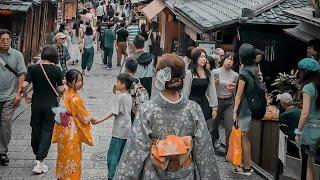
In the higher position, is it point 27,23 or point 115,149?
point 27,23

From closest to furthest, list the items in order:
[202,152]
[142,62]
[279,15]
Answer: [202,152] < [142,62] < [279,15]

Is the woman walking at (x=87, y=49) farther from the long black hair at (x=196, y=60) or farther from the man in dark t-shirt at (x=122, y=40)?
the long black hair at (x=196, y=60)

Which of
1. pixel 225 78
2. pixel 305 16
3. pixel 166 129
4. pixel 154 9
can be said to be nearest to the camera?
pixel 166 129

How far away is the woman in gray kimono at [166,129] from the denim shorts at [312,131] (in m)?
2.10

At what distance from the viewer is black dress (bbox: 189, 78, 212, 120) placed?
8.98 meters

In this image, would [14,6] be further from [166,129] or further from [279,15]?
[166,129]

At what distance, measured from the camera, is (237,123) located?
889cm

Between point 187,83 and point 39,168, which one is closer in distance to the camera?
point 39,168

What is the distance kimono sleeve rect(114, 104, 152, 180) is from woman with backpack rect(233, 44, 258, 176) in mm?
3528

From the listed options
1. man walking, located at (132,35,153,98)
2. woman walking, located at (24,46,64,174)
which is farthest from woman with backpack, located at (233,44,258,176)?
woman walking, located at (24,46,64,174)

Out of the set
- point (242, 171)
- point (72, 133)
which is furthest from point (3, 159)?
point (242, 171)

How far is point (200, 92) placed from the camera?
9.09 meters

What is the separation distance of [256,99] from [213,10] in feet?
22.4

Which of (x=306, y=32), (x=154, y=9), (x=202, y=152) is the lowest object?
(x=202, y=152)
